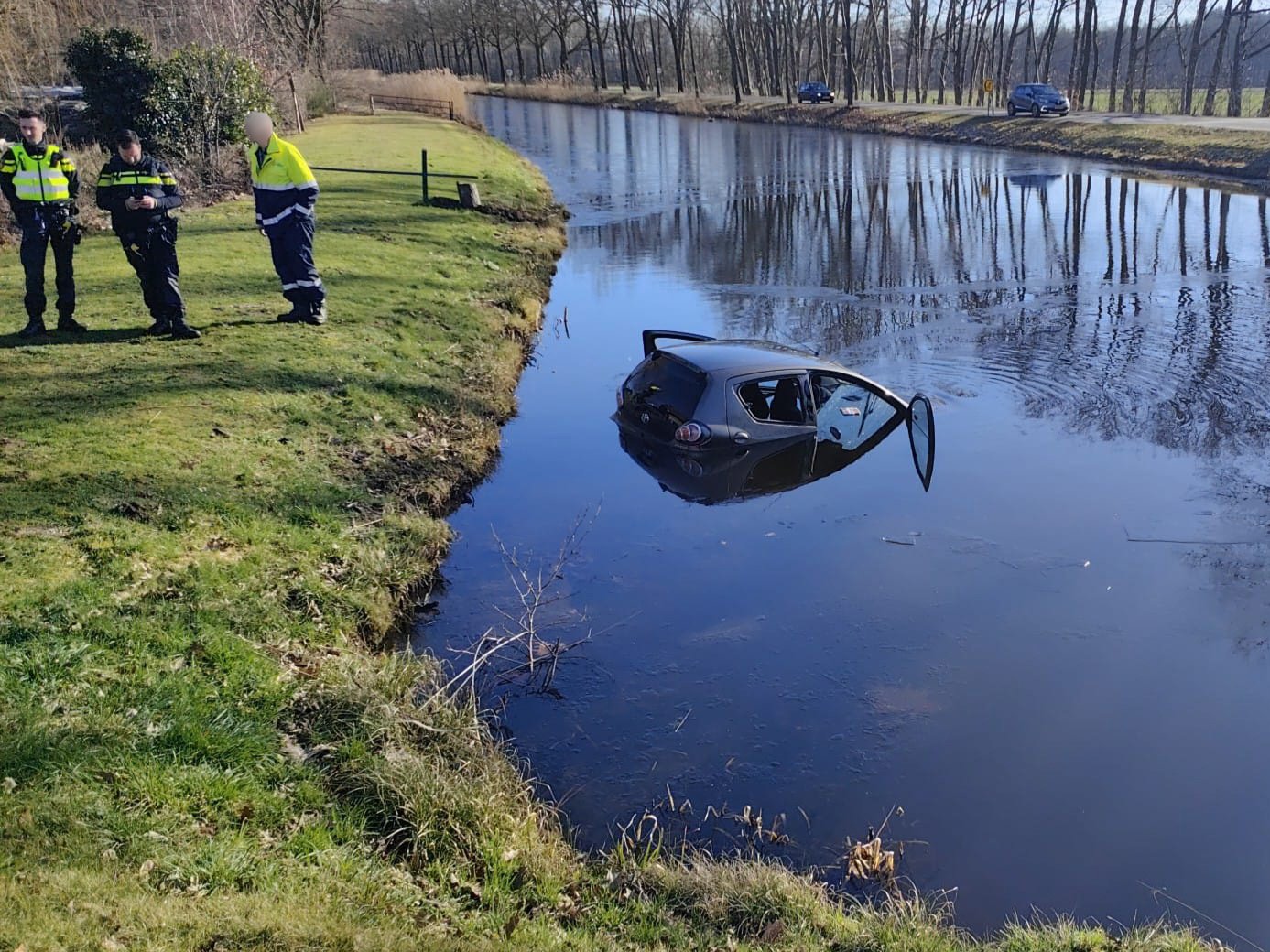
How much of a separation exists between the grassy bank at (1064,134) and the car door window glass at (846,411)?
25.3m

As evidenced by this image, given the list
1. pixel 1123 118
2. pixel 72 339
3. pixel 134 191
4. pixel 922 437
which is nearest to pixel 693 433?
pixel 922 437

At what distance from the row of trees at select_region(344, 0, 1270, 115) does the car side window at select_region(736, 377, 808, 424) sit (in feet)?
148

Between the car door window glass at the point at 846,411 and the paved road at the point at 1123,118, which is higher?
the paved road at the point at 1123,118

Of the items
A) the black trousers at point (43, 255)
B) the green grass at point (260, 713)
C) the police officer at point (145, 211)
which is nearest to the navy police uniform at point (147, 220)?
the police officer at point (145, 211)

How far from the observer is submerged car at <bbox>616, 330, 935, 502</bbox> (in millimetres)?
10312

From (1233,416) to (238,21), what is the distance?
25.9m

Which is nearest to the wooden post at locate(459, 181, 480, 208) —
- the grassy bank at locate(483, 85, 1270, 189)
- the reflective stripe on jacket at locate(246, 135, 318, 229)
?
the reflective stripe on jacket at locate(246, 135, 318, 229)

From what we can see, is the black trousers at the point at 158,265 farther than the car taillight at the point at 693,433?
Yes

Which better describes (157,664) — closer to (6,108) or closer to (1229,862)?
(1229,862)

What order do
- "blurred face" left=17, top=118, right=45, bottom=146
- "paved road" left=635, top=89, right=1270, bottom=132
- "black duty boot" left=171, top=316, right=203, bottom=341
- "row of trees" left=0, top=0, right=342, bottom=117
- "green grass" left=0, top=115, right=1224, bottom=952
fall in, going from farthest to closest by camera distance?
"paved road" left=635, top=89, right=1270, bottom=132, "row of trees" left=0, top=0, right=342, bottom=117, "black duty boot" left=171, top=316, right=203, bottom=341, "blurred face" left=17, top=118, right=45, bottom=146, "green grass" left=0, top=115, right=1224, bottom=952

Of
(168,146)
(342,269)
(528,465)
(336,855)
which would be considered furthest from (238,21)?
(336,855)

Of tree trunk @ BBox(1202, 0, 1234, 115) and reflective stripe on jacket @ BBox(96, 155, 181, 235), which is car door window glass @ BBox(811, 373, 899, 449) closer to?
reflective stripe on jacket @ BBox(96, 155, 181, 235)

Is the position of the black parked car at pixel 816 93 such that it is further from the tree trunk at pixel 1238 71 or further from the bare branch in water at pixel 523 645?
the bare branch in water at pixel 523 645

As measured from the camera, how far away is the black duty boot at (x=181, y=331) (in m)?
11.5
